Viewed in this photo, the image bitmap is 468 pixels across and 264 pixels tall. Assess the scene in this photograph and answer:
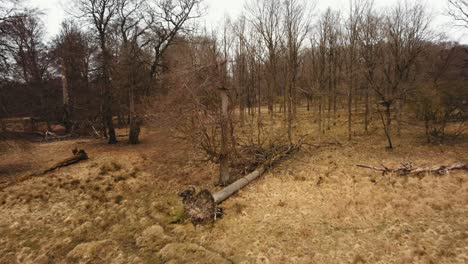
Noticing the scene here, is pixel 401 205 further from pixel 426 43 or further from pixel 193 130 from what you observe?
pixel 426 43

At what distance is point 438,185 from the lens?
744 centimetres

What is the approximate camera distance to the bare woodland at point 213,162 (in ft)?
18.1

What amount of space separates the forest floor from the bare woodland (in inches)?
1.8

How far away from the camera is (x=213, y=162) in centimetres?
976

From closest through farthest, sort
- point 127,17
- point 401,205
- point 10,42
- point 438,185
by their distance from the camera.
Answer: point 401,205 < point 438,185 < point 10,42 < point 127,17

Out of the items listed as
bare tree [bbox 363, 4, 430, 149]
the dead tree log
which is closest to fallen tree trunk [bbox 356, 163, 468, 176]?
bare tree [bbox 363, 4, 430, 149]

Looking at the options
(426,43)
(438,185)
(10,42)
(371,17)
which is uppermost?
(371,17)

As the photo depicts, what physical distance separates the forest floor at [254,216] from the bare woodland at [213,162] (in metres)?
0.05

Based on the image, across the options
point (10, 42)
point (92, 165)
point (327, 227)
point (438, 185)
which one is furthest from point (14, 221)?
point (438, 185)

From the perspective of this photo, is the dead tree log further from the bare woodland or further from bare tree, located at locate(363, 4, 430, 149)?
bare tree, located at locate(363, 4, 430, 149)

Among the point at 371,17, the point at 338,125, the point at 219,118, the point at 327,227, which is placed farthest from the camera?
the point at 338,125

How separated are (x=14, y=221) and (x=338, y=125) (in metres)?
20.9

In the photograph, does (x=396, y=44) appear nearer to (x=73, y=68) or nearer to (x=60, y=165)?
(x=60, y=165)

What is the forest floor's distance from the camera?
5133 mm
